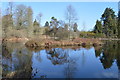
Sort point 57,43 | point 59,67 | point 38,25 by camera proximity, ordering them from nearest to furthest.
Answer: point 59,67, point 57,43, point 38,25

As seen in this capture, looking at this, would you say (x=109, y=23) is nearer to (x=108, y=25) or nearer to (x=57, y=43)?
(x=108, y=25)

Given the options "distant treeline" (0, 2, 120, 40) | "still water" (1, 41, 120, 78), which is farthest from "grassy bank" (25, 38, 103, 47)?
"still water" (1, 41, 120, 78)

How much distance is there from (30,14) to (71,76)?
2889cm

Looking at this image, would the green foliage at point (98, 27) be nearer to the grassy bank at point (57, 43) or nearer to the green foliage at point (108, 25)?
the green foliage at point (108, 25)

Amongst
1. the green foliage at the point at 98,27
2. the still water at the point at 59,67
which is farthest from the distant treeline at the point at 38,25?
the still water at the point at 59,67

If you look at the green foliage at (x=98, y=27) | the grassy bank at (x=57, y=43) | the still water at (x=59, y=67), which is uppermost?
the green foliage at (x=98, y=27)

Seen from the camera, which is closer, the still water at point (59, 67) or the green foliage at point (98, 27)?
the still water at point (59, 67)

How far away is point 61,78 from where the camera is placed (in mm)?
6203

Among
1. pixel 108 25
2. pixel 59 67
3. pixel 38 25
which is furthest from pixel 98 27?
pixel 59 67

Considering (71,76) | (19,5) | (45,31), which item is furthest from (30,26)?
(71,76)

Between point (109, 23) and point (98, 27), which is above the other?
point (109, 23)

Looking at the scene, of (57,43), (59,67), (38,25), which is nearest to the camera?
(59,67)

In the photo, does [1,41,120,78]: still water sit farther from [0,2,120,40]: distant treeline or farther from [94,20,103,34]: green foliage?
[94,20,103,34]: green foliage

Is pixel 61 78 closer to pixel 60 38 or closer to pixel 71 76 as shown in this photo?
pixel 71 76
